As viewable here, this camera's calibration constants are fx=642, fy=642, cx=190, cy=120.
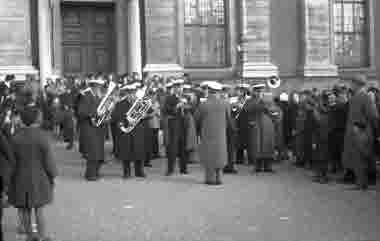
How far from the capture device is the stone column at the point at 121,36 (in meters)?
20.0

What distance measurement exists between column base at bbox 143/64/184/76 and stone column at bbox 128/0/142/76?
42 cm

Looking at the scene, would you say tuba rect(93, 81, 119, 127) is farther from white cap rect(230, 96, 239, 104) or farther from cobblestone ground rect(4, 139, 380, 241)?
white cap rect(230, 96, 239, 104)

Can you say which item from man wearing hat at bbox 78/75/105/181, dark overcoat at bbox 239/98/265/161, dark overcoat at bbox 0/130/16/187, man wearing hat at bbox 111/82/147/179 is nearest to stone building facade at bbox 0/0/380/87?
dark overcoat at bbox 239/98/265/161

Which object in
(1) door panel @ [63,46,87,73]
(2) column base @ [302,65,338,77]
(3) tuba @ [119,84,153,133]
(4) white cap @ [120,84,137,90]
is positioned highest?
(1) door panel @ [63,46,87,73]

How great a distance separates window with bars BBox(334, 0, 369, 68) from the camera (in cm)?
2169

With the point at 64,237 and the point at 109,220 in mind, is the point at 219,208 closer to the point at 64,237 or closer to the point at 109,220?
the point at 109,220

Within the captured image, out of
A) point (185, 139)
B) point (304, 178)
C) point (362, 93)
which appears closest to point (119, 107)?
point (185, 139)

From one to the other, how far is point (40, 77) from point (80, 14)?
3029 mm

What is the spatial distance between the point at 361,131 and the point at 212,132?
2511 millimetres

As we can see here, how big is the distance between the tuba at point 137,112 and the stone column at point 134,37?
675cm

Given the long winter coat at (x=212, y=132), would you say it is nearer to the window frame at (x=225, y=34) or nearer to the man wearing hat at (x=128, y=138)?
the man wearing hat at (x=128, y=138)

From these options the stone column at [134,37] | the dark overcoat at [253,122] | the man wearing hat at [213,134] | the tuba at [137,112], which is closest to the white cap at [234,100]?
the dark overcoat at [253,122]

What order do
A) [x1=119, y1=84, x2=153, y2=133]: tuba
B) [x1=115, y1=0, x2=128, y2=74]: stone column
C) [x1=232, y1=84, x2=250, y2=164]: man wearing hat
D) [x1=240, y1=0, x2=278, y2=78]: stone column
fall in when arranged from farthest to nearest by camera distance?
[x1=115, y1=0, x2=128, y2=74]: stone column → [x1=240, y1=0, x2=278, y2=78]: stone column → [x1=232, y1=84, x2=250, y2=164]: man wearing hat → [x1=119, y1=84, x2=153, y2=133]: tuba

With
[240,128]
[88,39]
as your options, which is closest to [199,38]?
[88,39]
